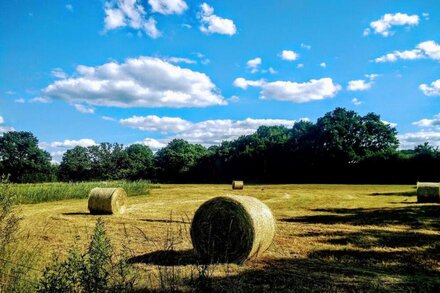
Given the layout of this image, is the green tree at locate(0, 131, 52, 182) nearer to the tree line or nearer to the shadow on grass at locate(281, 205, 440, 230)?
the tree line

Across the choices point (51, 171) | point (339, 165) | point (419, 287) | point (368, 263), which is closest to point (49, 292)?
point (419, 287)

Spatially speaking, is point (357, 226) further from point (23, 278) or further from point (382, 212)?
point (23, 278)

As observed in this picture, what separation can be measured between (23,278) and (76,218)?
11984 millimetres

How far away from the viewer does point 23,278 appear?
19.3ft

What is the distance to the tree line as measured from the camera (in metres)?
55.5

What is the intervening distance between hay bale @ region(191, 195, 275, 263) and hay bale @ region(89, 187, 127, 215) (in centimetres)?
1018

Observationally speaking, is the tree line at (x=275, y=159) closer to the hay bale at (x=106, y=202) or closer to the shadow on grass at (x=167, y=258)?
the hay bale at (x=106, y=202)

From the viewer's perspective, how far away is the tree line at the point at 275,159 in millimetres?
55469

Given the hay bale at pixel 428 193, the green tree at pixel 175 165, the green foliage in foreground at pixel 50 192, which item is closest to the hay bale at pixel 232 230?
the hay bale at pixel 428 193

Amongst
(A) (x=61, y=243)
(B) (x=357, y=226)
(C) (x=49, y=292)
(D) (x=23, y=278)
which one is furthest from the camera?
(B) (x=357, y=226)

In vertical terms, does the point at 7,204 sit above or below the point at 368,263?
above

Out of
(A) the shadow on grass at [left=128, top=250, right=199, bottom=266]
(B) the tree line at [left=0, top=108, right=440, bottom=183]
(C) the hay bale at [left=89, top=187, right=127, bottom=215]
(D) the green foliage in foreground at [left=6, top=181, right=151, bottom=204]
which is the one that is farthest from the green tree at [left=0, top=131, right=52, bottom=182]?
(A) the shadow on grass at [left=128, top=250, right=199, bottom=266]

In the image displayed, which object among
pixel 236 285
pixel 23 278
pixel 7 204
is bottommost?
pixel 236 285

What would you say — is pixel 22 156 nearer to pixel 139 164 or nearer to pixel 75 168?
pixel 75 168
